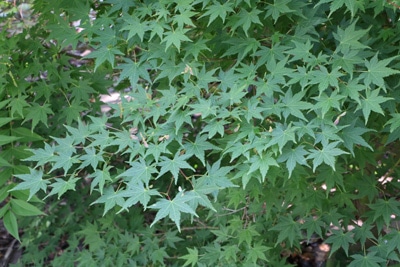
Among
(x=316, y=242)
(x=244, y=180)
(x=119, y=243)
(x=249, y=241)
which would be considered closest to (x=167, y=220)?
(x=119, y=243)

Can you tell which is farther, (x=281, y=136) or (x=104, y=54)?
(x=104, y=54)

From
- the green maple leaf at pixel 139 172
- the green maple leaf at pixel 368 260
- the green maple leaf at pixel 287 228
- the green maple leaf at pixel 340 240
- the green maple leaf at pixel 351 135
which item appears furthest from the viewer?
the green maple leaf at pixel 287 228

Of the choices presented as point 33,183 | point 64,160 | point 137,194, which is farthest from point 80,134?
point 137,194

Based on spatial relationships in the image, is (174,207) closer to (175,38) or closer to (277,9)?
(175,38)

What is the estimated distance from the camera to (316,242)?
4242mm

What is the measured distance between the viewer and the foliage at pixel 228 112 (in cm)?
207

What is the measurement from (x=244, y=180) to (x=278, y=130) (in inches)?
8.3

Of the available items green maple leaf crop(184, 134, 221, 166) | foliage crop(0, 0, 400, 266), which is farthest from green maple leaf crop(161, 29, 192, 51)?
green maple leaf crop(184, 134, 221, 166)

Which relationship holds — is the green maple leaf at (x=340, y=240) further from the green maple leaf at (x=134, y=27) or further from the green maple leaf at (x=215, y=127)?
the green maple leaf at (x=134, y=27)

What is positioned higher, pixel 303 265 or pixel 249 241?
pixel 249 241

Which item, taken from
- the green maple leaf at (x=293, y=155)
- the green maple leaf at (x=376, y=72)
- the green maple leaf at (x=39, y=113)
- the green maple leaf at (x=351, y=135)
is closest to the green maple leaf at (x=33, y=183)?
the green maple leaf at (x=39, y=113)

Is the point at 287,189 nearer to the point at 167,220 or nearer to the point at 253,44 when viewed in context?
the point at 253,44

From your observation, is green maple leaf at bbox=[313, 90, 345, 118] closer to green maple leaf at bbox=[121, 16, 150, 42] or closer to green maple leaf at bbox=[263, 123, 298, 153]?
green maple leaf at bbox=[263, 123, 298, 153]

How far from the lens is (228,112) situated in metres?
2.07
